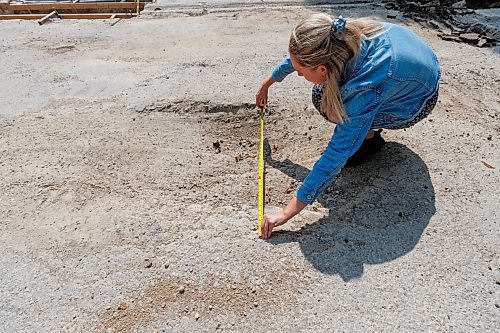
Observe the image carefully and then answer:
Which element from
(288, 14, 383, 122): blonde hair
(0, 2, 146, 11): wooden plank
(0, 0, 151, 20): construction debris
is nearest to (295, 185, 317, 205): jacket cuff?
(288, 14, 383, 122): blonde hair

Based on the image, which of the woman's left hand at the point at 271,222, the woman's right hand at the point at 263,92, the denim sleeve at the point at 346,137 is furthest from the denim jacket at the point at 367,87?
the woman's right hand at the point at 263,92

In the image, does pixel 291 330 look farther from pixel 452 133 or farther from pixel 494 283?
pixel 452 133

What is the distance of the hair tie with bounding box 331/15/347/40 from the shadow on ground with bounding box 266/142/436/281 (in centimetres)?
123

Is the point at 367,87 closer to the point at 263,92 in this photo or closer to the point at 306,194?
the point at 306,194

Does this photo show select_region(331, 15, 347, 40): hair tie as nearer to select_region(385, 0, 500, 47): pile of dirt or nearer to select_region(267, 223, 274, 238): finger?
select_region(267, 223, 274, 238): finger

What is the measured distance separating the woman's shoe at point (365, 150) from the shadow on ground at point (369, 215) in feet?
0.17

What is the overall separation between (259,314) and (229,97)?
7.96 ft

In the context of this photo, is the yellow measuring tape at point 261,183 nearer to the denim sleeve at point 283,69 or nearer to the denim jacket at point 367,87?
the denim jacket at point 367,87

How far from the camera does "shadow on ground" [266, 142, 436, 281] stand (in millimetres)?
2629

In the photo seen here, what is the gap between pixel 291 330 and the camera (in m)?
2.27

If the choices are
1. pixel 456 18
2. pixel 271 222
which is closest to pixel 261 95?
pixel 271 222

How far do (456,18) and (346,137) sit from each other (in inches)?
204

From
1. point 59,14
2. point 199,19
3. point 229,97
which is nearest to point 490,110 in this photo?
point 229,97

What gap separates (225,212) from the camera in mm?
2992
